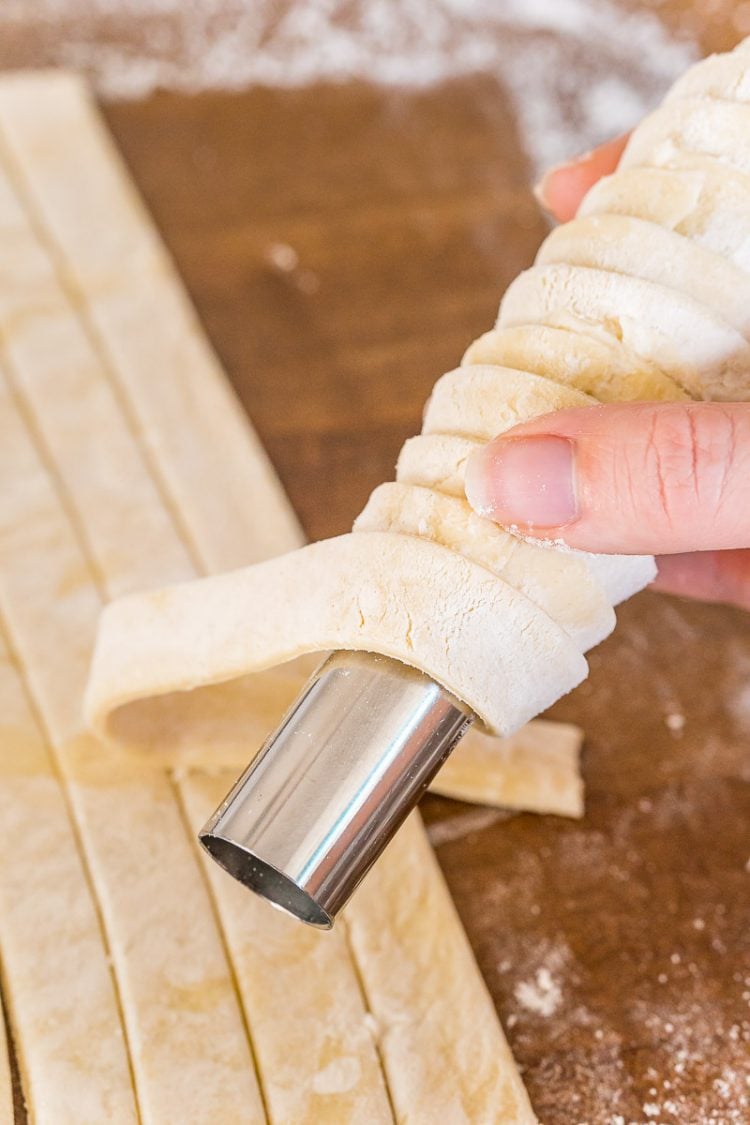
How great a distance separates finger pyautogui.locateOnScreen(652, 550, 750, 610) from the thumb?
0.52m

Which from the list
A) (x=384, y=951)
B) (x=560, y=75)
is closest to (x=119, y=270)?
(x=560, y=75)

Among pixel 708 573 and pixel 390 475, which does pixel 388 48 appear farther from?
pixel 708 573

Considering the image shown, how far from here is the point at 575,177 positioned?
4.76 feet

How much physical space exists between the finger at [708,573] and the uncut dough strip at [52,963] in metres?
0.81

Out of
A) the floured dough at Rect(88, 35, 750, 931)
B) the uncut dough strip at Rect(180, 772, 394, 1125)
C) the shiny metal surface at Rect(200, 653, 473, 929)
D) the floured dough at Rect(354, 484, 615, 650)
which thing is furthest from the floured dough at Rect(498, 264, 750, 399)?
the uncut dough strip at Rect(180, 772, 394, 1125)

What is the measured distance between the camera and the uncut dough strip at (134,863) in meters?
1.14

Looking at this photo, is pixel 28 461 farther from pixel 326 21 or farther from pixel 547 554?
pixel 326 21

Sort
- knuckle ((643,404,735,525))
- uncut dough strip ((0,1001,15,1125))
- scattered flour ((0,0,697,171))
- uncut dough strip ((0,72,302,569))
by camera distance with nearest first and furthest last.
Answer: knuckle ((643,404,735,525)), uncut dough strip ((0,1001,15,1125)), uncut dough strip ((0,72,302,569)), scattered flour ((0,0,697,171))

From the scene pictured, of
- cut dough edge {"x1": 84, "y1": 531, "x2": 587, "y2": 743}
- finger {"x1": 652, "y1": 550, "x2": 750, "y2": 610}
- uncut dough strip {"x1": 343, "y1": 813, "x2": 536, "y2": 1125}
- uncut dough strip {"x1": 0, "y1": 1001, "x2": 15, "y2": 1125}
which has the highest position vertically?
cut dough edge {"x1": 84, "y1": 531, "x2": 587, "y2": 743}

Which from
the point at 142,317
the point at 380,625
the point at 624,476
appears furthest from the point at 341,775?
the point at 142,317

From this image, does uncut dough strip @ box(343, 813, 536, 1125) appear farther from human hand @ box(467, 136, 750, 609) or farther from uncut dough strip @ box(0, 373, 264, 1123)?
human hand @ box(467, 136, 750, 609)

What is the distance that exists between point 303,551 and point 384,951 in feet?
1.60

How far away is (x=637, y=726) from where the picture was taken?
151 cm

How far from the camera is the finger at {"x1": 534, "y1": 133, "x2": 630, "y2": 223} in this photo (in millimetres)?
1435
